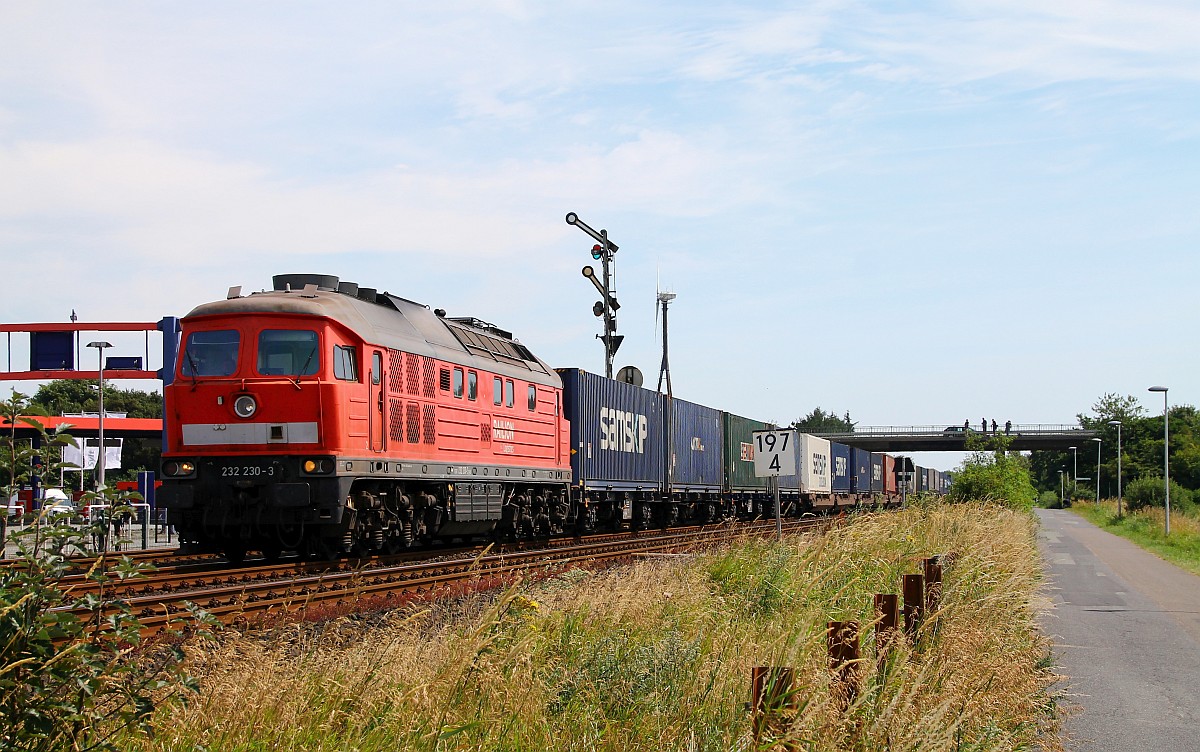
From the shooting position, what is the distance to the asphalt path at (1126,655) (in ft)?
27.1

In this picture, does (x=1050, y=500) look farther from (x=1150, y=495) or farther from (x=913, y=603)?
(x=913, y=603)

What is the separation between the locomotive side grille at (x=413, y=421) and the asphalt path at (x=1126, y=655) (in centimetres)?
899

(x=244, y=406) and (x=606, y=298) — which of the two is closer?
(x=244, y=406)

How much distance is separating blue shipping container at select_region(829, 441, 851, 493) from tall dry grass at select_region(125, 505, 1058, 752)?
34.5 metres

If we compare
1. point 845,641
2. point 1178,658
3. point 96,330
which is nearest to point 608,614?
point 845,641

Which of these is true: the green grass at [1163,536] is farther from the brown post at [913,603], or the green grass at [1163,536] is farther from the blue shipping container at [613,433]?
the brown post at [913,603]

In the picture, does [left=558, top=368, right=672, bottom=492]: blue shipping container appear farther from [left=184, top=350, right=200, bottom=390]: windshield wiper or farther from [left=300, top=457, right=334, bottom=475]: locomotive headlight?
[left=184, top=350, right=200, bottom=390]: windshield wiper

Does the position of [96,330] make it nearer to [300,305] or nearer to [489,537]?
[489,537]

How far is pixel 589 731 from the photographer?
19.4 feet

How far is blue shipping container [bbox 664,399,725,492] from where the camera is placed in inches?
1175

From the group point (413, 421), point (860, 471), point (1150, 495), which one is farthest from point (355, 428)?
point (1150, 495)

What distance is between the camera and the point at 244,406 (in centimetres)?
1516

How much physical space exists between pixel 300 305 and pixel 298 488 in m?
2.53

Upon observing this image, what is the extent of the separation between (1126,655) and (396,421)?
32.4ft
